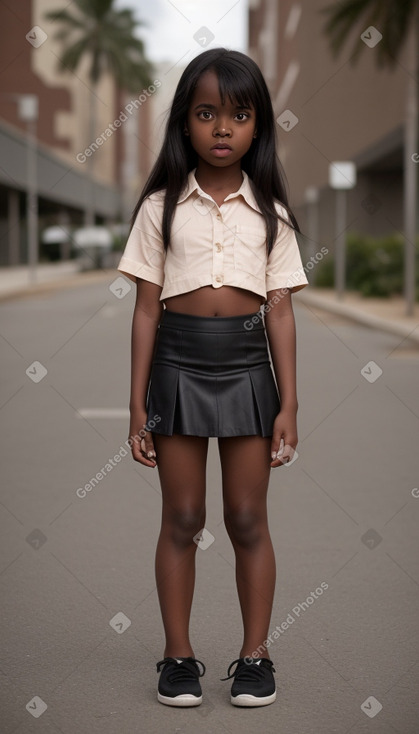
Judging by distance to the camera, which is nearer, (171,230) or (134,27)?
(171,230)

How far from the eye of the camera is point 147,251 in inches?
136

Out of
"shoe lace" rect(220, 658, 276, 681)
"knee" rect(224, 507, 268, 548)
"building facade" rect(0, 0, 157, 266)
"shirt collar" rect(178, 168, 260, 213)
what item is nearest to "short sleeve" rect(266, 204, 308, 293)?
"shirt collar" rect(178, 168, 260, 213)

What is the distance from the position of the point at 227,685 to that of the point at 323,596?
112cm

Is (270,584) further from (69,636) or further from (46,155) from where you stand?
(46,155)

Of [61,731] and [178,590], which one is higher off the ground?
[178,590]

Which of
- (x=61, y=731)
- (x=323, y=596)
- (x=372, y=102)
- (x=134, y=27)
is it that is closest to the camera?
(x=61, y=731)

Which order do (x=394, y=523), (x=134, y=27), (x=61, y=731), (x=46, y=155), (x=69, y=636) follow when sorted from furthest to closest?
(x=134, y=27) < (x=46, y=155) < (x=394, y=523) < (x=69, y=636) < (x=61, y=731)

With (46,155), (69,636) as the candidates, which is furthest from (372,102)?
(69,636)

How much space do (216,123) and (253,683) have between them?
1593 mm

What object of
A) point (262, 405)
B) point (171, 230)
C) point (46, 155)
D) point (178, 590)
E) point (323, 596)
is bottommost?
point (46, 155)

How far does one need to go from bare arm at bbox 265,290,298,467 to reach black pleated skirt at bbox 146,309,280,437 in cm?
4

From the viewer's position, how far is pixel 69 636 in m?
4.14

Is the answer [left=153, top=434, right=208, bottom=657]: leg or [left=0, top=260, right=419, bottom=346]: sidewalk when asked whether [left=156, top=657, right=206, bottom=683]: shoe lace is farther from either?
[left=0, top=260, right=419, bottom=346]: sidewalk

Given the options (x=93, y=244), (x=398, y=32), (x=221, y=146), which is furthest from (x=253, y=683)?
(x=93, y=244)
